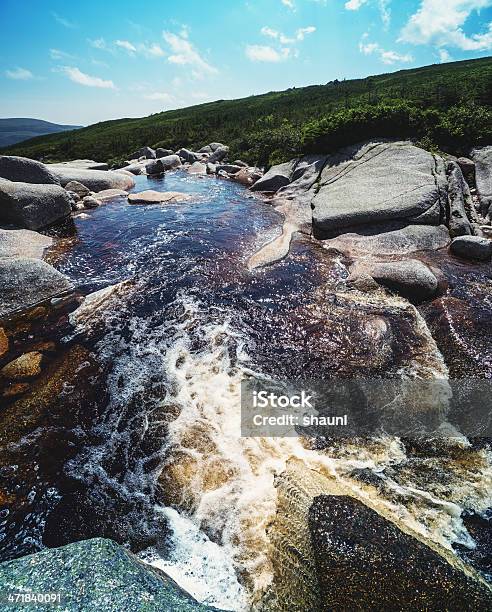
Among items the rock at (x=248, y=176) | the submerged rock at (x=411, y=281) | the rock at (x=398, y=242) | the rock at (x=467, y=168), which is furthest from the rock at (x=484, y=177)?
the rock at (x=248, y=176)

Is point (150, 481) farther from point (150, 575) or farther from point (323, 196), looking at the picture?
point (323, 196)

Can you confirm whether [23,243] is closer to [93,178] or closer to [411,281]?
[93,178]

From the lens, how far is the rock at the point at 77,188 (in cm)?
2150

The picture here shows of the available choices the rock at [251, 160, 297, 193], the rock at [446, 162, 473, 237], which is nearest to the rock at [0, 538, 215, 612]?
the rock at [446, 162, 473, 237]

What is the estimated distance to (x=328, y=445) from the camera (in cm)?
611

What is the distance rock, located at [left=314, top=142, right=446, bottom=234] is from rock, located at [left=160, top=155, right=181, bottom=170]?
1964 centimetres

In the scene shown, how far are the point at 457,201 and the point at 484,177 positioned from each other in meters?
3.56

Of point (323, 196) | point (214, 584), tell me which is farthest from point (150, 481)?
point (323, 196)

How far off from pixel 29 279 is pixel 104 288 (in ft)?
7.19

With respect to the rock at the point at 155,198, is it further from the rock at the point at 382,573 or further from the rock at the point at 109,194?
the rock at the point at 382,573

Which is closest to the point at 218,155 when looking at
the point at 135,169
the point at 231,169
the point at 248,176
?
the point at 231,169

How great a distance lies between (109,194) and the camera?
22.5 metres

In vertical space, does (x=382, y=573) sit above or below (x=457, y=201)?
below

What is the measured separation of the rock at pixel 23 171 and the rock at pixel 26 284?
9.24m
